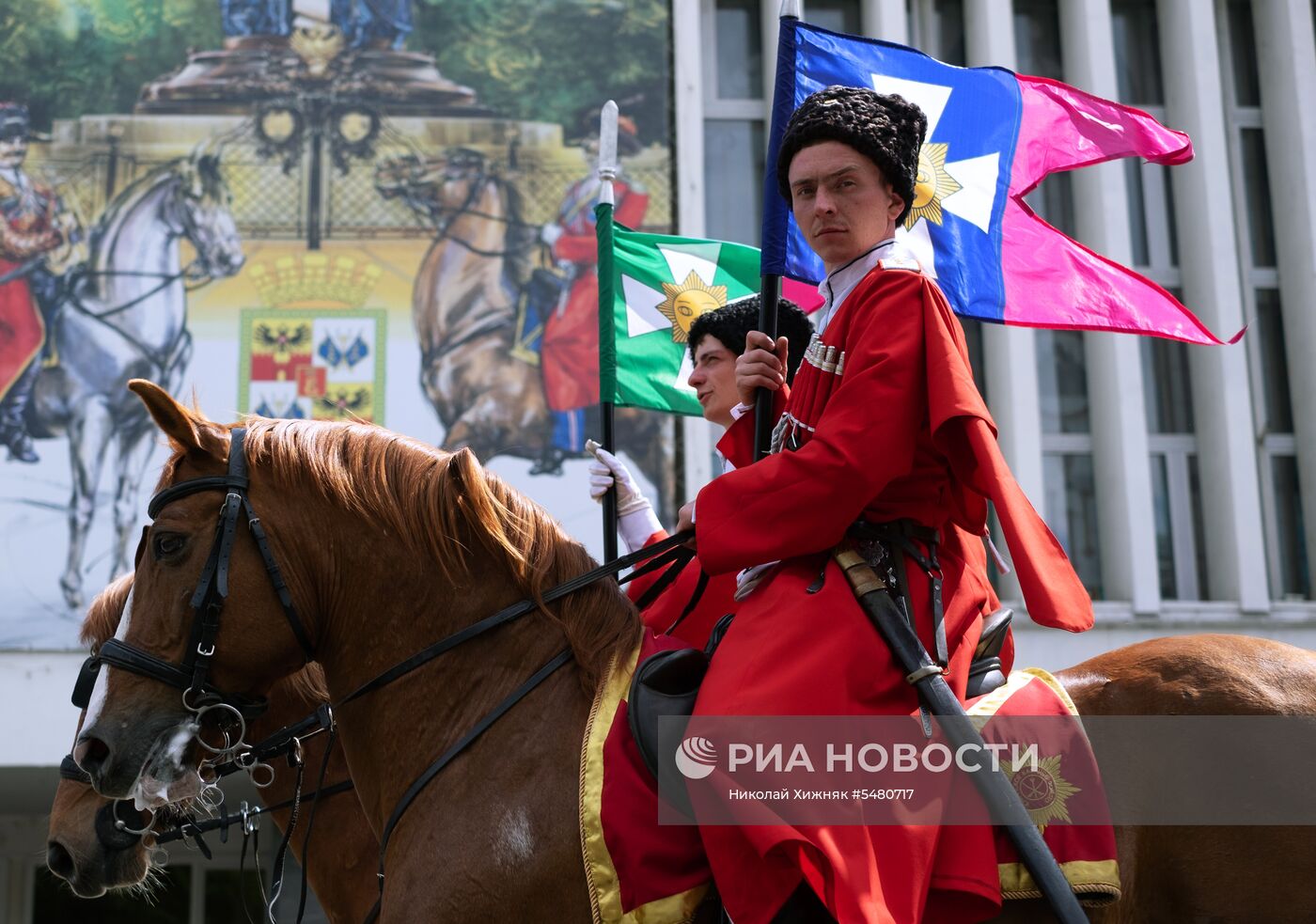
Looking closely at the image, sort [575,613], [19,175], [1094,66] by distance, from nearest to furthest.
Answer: [575,613]
[19,175]
[1094,66]

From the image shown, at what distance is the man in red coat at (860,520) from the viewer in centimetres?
253

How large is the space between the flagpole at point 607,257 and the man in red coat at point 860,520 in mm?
1237

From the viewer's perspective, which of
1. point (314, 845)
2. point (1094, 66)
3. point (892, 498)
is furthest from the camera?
point (1094, 66)

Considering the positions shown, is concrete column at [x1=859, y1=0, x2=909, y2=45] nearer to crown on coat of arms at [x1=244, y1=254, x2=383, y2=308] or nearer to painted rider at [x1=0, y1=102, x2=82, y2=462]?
crown on coat of arms at [x1=244, y1=254, x2=383, y2=308]

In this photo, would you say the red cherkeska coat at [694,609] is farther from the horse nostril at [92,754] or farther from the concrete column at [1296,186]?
the concrete column at [1296,186]

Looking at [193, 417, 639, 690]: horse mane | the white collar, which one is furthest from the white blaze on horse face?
the white collar

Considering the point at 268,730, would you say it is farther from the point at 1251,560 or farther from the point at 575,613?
the point at 1251,560

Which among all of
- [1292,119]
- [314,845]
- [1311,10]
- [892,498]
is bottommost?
[314,845]

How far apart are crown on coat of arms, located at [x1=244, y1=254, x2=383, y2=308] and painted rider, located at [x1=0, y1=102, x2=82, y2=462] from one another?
1991mm

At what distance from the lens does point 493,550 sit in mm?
3059

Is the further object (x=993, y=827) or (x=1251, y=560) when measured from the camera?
(x=1251, y=560)

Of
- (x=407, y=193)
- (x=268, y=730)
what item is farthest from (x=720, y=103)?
(x=268, y=730)

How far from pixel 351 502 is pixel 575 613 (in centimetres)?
61

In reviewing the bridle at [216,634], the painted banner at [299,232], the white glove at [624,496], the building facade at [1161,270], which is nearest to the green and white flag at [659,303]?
the white glove at [624,496]
